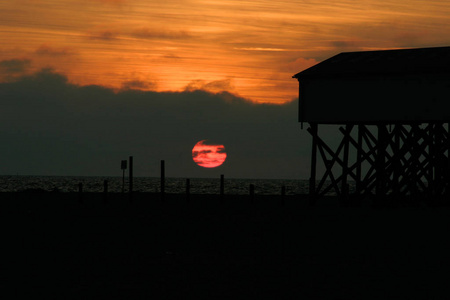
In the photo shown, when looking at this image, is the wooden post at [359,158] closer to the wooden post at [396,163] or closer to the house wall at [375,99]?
the wooden post at [396,163]

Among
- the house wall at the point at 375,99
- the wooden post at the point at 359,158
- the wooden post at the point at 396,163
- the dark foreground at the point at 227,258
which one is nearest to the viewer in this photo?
the dark foreground at the point at 227,258

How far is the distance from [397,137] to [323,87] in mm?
4456

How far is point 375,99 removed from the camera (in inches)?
1283

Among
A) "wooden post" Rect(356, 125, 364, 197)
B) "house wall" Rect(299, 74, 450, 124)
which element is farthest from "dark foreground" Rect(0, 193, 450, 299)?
"wooden post" Rect(356, 125, 364, 197)

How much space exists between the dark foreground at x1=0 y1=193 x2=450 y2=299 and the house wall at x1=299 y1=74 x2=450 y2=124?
197 inches

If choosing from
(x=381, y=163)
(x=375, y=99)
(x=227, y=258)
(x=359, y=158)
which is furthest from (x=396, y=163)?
(x=227, y=258)

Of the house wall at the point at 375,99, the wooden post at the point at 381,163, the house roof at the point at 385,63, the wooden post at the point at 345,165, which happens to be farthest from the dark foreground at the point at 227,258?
the wooden post at the point at 345,165

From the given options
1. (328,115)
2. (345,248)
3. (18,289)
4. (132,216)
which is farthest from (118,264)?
(328,115)

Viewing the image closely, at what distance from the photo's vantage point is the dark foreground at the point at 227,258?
12195mm

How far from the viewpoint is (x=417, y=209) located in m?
34.4

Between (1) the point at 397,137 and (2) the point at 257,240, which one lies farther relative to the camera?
(1) the point at 397,137

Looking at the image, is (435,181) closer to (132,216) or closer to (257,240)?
(132,216)

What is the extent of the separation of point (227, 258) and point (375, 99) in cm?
1786

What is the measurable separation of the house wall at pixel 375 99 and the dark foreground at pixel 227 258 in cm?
501
